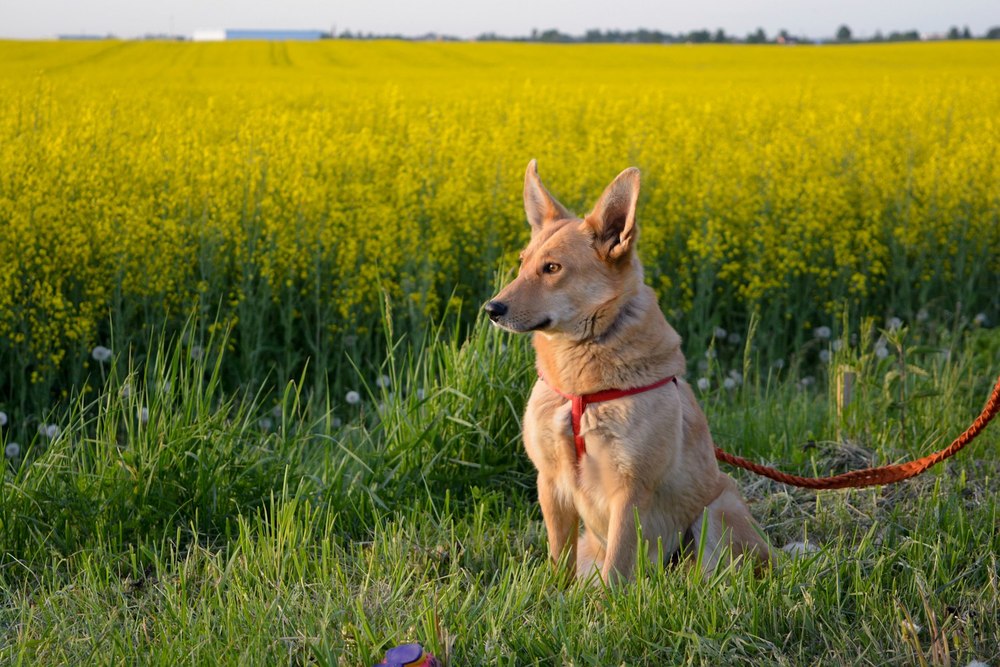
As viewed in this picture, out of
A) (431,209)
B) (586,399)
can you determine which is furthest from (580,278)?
(431,209)

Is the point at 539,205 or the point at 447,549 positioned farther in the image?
the point at 447,549

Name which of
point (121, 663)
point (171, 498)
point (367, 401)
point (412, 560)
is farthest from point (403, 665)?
point (367, 401)

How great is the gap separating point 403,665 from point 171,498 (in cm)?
167

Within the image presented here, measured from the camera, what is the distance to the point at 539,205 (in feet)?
10.2

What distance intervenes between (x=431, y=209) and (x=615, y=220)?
436cm

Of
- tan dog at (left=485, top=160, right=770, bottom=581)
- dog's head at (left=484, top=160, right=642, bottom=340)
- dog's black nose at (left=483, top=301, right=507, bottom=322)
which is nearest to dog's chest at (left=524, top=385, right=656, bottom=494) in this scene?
tan dog at (left=485, top=160, right=770, bottom=581)

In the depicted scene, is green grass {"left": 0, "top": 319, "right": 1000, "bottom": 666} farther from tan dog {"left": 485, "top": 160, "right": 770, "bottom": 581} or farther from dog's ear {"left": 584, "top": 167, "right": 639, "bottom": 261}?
dog's ear {"left": 584, "top": 167, "right": 639, "bottom": 261}

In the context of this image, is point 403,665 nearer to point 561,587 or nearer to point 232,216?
point 561,587

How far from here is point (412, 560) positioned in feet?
10.7

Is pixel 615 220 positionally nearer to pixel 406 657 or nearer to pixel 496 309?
pixel 496 309

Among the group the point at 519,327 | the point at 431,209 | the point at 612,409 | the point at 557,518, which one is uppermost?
the point at 519,327

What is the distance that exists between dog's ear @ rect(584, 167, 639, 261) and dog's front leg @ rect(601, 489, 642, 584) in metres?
0.67

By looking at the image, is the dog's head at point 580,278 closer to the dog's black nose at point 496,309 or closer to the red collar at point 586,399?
the dog's black nose at point 496,309

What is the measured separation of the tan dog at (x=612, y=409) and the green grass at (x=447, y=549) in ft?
0.49
